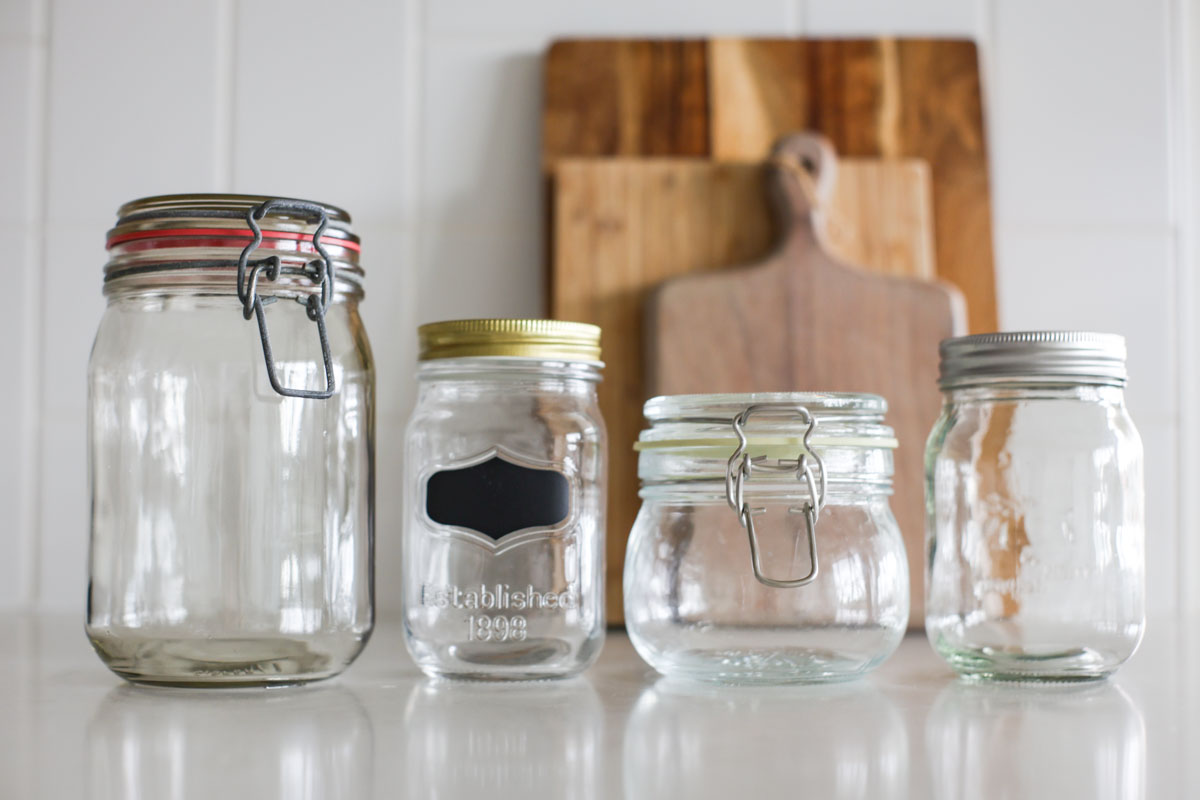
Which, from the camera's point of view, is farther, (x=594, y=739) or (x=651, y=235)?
(x=651, y=235)

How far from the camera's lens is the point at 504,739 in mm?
505

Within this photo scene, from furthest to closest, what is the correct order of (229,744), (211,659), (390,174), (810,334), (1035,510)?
(390,174) < (810,334) < (1035,510) < (211,659) < (229,744)

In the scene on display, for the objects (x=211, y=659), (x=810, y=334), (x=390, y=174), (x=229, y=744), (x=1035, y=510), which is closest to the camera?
(x=229, y=744)

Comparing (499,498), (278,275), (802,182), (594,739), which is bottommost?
(594,739)

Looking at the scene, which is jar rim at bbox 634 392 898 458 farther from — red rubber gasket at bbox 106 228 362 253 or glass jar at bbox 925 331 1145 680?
red rubber gasket at bbox 106 228 362 253

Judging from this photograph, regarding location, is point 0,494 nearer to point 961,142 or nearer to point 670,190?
point 670,190

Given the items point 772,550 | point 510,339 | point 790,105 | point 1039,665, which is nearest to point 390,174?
point 790,105

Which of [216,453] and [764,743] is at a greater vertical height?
[216,453]

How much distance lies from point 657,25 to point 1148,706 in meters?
0.70

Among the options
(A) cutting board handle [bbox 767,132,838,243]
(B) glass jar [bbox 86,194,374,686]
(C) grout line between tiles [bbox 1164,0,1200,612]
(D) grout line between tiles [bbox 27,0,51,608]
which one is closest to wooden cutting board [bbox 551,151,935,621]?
(A) cutting board handle [bbox 767,132,838,243]

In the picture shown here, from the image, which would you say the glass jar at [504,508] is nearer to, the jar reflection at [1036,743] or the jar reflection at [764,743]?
the jar reflection at [764,743]

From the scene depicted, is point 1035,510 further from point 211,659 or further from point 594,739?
point 211,659

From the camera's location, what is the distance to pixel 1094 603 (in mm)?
659

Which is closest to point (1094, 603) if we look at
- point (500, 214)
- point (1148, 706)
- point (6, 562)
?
point (1148, 706)
